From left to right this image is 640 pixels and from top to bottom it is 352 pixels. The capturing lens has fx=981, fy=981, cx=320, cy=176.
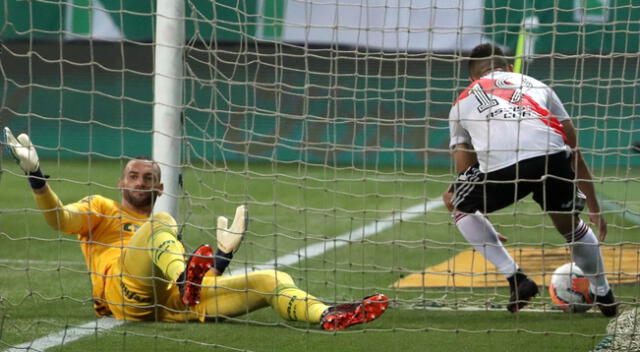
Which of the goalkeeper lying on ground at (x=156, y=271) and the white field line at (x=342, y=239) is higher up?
the goalkeeper lying on ground at (x=156, y=271)

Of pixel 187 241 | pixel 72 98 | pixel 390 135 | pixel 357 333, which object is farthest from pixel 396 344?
pixel 72 98

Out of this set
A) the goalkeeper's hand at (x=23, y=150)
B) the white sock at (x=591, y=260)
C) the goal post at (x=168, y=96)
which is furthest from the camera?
the goal post at (x=168, y=96)

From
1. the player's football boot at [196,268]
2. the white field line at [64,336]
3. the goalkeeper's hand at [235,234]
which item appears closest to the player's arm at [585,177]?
the goalkeeper's hand at [235,234]

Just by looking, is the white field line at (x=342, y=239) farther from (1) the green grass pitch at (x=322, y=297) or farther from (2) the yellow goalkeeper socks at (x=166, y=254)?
(2) the yellow goalkeeper socks at (x=166, y=254)

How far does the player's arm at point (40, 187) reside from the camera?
15.5ft

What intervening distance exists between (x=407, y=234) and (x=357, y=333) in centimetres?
448

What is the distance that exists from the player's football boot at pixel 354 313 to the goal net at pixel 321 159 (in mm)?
105

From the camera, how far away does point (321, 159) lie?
13.4 meters

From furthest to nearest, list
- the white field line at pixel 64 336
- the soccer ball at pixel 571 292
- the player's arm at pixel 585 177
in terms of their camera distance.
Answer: the soccer ball at pixel 571 292 < the player's arm at pixel 585 177 < the white field line at pixel 64 336

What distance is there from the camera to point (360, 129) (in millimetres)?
13266

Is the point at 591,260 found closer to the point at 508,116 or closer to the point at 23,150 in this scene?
the point at 508,116

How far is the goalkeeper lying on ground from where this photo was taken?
4.78 meters

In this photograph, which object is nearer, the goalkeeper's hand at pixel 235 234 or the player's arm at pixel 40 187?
the player's arm at pixel 40 187

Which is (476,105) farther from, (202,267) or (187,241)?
(187,241)
